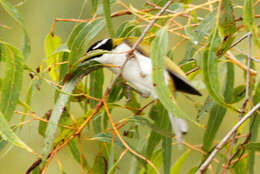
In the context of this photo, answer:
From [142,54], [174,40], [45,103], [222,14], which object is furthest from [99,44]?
[174,40]

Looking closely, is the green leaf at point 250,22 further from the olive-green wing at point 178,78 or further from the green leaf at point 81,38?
the green leaf at point 81,38

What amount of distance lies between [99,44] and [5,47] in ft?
1.54

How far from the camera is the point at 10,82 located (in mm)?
1233

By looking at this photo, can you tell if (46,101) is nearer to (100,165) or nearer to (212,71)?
(100,165)

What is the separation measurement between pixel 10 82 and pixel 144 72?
423 mm

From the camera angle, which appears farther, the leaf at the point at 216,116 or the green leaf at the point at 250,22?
the leaf at the point at 216,116

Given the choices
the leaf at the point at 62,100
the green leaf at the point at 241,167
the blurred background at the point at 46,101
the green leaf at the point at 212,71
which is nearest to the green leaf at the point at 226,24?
the green leaf at the point at 212,71

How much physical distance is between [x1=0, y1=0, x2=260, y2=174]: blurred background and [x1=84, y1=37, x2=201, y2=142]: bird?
1433 millimetres

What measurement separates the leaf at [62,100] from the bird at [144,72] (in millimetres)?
76

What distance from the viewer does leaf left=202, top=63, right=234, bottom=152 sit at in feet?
5.05

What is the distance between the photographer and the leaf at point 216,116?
1538mm

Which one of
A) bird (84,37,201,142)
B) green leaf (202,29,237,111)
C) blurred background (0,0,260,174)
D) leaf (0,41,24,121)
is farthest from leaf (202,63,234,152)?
blurred background (0,0,260,174)

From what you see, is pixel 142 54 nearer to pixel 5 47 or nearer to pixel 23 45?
pixel 23 45

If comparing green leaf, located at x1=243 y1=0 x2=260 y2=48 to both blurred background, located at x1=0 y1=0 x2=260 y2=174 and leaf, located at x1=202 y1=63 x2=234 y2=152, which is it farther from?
blurred background, located at x1=0 y1=0 x2=260 y2=174
